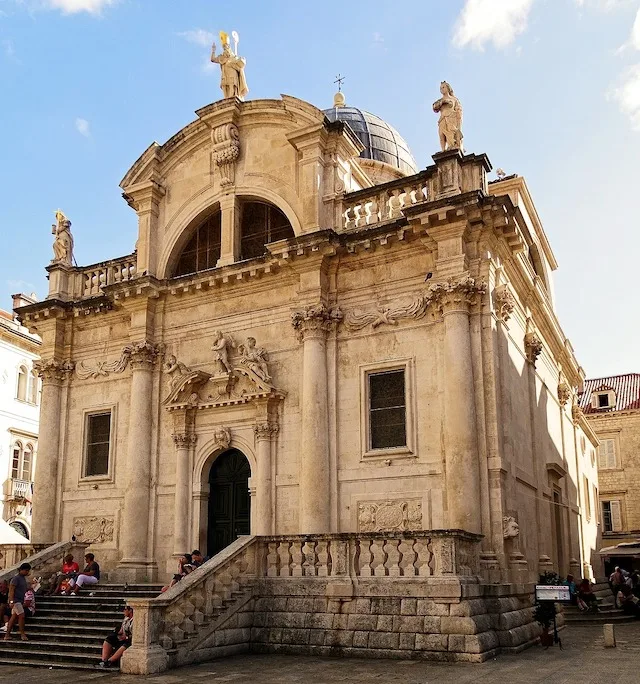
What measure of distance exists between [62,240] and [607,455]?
3367 cm

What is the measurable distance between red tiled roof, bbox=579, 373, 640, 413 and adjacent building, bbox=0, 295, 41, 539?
97.8 ft

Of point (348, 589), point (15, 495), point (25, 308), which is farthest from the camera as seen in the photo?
point (15, 495)

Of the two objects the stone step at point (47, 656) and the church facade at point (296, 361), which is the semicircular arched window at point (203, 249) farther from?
the stone step at point (47, 656)

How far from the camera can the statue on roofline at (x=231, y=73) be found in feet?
70.9

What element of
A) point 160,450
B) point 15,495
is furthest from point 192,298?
point 15,495

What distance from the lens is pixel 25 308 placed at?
22938 millimetres

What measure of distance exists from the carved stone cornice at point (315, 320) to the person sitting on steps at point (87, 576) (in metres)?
7.01

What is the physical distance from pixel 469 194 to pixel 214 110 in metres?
7.98

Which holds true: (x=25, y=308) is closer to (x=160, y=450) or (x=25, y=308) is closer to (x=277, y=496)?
(x=160, y=450)

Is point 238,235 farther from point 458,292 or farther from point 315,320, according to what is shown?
point 458,292

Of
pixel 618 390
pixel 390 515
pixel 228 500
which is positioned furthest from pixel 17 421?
pixel 618 390

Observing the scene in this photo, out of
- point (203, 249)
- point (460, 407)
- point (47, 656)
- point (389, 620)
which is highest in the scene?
point (203, 249)

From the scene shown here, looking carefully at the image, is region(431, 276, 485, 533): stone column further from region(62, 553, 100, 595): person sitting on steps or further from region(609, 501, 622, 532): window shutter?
region(609, 501, 622, 532): window shutter

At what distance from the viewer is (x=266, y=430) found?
18.4m
